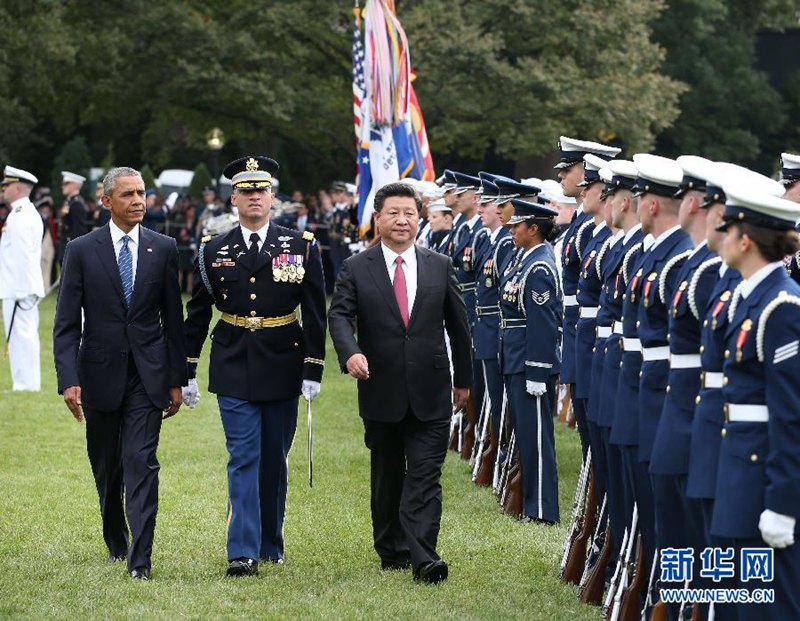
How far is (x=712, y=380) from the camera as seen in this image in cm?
601

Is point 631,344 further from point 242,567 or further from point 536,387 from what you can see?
point 536,387

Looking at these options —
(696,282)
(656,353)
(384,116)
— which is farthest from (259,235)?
(384,116)

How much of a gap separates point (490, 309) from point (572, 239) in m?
2.96

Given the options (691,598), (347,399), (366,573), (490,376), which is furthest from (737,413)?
(347,399)

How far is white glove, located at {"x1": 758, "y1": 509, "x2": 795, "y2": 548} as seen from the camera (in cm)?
553

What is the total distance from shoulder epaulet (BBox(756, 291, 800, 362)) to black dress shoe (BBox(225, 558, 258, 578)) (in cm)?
377

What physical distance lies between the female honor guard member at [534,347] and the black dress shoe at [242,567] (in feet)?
8.19

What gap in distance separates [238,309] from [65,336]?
0.93 metres

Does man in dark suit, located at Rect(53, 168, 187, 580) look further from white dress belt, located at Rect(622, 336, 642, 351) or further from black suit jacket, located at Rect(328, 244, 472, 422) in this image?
white dress belt, located at Rect(622, 336, 642, 351)

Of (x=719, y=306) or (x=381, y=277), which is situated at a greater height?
(x=719, y=306)

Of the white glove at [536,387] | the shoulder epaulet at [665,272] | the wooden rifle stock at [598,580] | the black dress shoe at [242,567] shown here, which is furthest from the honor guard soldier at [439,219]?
the shoulder epaulet at [665,272]

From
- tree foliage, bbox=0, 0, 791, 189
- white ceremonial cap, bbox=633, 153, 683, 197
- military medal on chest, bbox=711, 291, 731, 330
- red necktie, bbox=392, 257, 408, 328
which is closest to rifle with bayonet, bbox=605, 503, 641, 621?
white ceremonial cap, bbox=633, 153, 683, 197

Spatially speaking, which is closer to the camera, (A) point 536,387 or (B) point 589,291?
(B) point 589,291

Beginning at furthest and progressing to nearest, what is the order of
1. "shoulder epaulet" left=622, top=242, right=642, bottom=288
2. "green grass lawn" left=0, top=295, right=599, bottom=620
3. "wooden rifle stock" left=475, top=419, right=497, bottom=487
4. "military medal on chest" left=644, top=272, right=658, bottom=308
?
"wooden rifle stock" left=475, top=419, right=497, bottom=487, "green grass lawn" left=0, top=295, right=599, bottom=620, "shoulder epaulet" left=622, top=242, right=642, bottom=288, "military medal on chest" left=644, top=272, right=658, bottom=308
